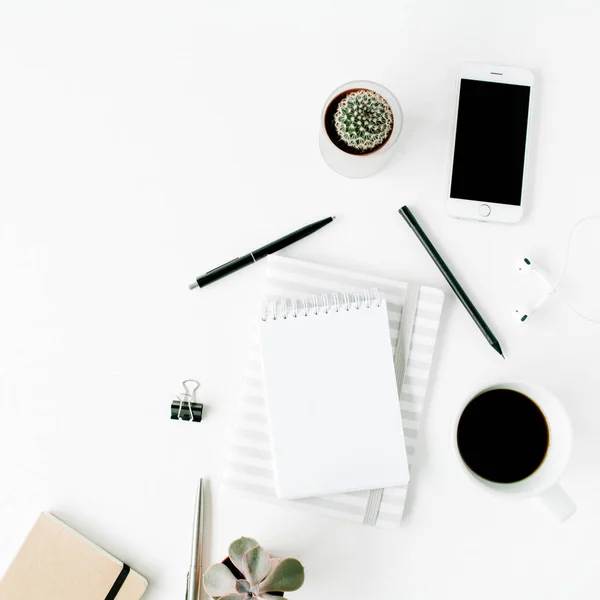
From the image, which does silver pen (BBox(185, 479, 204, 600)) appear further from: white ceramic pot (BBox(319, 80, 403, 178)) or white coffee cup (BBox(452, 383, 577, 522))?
white ceramic pot (BBox(319, 80, 403, 178))

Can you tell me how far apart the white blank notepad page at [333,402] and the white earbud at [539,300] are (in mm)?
174

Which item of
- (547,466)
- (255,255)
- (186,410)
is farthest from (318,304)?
(547,466)

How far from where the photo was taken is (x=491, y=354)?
26.3 inches

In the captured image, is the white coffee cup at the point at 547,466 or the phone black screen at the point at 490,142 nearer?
the white coffee cup at the point at 547,466

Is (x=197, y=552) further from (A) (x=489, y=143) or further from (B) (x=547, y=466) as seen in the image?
(A) (x=489, y=143)

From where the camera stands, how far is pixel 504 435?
0.62m

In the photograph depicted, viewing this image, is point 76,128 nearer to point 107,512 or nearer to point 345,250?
point 345,250

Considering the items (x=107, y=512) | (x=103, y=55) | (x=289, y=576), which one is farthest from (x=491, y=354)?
(x=103, y=55)

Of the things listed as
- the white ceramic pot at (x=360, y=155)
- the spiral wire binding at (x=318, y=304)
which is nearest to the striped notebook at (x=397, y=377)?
the spiral wire binding at (x=318, y=304)

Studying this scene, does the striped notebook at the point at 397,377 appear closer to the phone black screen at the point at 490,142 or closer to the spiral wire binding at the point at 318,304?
the spiral wire binding at the point at 318,304

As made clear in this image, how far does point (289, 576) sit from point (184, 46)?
0.62 m

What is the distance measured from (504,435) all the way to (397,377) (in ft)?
0.44

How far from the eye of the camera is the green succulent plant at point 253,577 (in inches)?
21.5

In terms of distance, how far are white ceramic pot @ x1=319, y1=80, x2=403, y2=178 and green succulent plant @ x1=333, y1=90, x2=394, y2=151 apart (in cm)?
1
